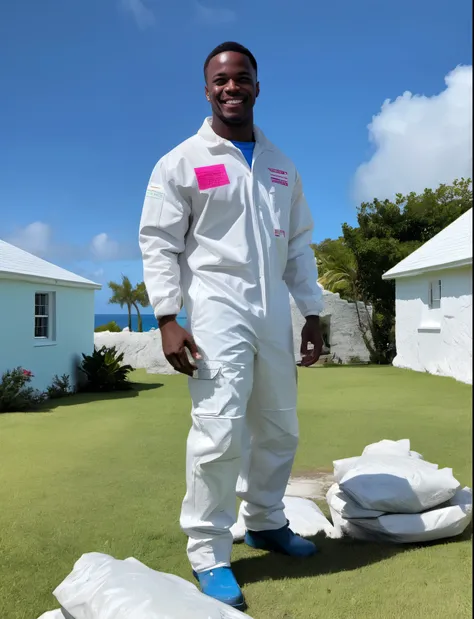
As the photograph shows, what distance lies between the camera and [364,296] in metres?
18.0

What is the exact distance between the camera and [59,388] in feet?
38.7

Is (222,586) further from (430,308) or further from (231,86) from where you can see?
(430,308)

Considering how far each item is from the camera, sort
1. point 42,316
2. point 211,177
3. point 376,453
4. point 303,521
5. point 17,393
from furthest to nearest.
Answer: point 42,316 < point 17,393 < point 376,453 < point 303,521 < point 211,177

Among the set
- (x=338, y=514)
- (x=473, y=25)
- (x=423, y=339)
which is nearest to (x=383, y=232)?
(x=423, y=339)

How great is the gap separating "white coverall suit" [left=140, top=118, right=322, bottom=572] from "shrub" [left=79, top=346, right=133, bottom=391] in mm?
9738

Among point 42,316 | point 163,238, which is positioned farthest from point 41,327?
point 163,238

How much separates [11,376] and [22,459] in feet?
15.4

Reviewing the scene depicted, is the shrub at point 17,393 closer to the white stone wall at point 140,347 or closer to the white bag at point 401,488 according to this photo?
the white stone wall at point 140,347

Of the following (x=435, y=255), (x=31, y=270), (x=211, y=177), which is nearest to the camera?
(x=211, y=177)

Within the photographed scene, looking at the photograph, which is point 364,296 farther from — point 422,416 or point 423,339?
point 422,416

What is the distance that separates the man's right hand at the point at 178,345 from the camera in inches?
98.4

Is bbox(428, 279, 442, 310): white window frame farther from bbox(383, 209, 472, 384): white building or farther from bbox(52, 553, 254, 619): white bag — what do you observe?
bbox(52, 553, 254, 619): white bag

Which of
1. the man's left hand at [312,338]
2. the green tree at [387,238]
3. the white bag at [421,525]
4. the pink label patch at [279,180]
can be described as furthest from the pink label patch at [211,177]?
the green tree at [387,238]

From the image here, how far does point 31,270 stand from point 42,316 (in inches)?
40.1
